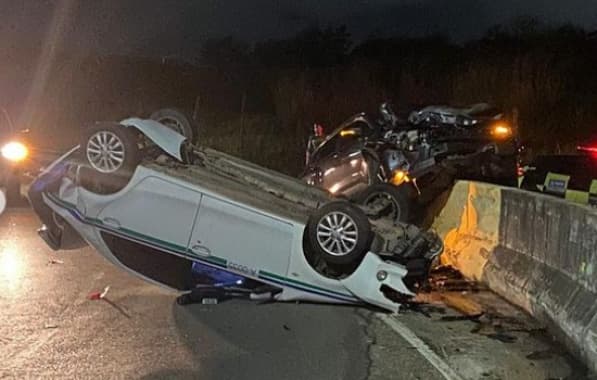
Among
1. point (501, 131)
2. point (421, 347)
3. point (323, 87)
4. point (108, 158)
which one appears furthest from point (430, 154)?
point (323, 87)

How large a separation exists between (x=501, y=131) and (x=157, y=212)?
283 inches

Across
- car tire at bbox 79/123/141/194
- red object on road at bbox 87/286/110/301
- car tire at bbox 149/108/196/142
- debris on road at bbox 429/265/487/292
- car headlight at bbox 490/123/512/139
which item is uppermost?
car headlight at bbox 490/123/512/139

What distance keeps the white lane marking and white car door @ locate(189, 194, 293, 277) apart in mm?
1078

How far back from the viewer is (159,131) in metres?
8.77

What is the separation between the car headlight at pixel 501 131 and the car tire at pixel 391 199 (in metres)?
3.15

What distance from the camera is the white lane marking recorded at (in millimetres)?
6303

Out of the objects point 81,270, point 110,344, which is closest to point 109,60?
point 81,270

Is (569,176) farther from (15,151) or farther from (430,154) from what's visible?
(15,151)

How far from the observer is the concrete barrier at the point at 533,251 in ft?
23.0

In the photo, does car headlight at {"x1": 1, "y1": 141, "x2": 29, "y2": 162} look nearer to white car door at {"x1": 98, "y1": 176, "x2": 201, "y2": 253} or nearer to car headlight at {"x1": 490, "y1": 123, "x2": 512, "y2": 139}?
white car door at {"x1": 98, "y1": 176, "x2": 201, "y2": 253}

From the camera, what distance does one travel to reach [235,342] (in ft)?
23.3

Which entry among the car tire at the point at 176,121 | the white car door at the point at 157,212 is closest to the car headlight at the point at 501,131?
the car tire at the point at 176,121

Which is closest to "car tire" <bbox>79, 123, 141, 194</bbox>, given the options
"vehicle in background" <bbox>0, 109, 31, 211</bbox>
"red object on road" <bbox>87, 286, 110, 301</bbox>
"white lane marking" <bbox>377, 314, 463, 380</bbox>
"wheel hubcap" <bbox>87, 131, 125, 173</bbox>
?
"wheel hubcap" <bbox>87, 131, 125, 173</bbox>

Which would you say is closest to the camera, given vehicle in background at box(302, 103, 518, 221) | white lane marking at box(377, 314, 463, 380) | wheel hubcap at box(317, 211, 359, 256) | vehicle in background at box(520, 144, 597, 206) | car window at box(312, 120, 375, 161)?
white lane marking at box(377, 314, 463, 380)
